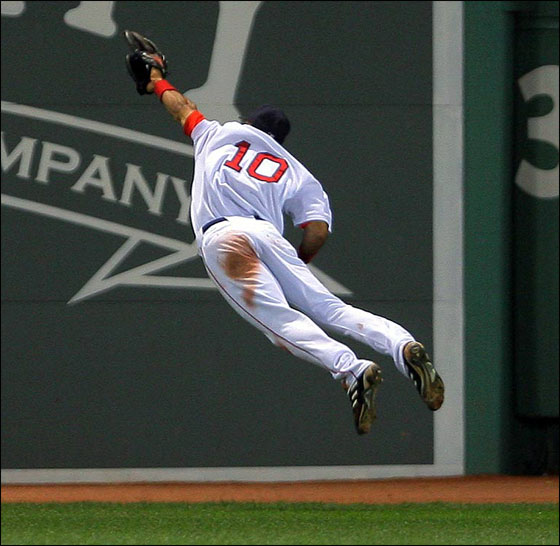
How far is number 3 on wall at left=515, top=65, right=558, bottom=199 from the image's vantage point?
11.2 metres

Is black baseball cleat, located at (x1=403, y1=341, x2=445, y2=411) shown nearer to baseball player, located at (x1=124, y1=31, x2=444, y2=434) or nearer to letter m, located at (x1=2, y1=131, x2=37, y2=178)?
baseball player, located at (x1=124, y1=31, x2=444, y2=434)

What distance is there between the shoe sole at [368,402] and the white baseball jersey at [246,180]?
1.12 metres

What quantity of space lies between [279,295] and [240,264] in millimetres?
265

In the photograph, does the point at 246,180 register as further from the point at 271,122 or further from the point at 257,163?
the point at 271,122

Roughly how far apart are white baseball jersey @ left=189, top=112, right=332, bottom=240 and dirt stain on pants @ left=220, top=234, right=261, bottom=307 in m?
0.26

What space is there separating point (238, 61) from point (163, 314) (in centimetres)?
226

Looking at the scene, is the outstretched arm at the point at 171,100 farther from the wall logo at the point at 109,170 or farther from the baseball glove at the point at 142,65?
the wall logo at the point at 109,170

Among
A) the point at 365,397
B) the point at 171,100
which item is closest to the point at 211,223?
the point at 171,100

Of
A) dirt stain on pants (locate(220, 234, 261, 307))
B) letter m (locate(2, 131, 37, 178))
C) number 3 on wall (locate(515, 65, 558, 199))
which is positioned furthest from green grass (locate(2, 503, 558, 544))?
letter m (locate(2, 131, 37, 178))

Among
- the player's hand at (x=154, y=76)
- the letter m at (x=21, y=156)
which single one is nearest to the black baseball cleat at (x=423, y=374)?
the player's hand at (x=154, y=76)

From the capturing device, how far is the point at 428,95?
11250 millimetres

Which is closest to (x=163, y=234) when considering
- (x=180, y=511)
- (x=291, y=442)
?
(x=291, y=442)

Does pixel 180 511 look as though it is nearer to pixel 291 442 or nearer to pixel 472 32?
pixel 291 442

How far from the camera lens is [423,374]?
6.56m
